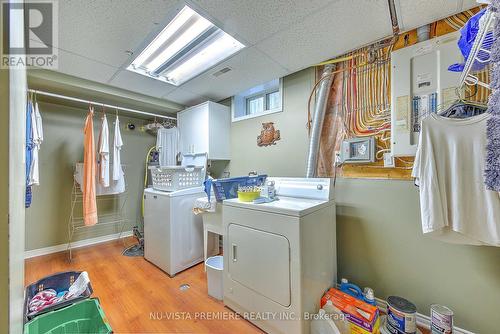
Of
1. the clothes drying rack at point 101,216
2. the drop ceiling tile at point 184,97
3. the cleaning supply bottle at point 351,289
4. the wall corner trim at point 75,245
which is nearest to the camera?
the cleaning supply bottle at point 351,289

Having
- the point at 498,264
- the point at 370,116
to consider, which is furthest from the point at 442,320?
the point at 370,116

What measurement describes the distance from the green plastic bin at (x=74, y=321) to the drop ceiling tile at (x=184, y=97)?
7.99 ft

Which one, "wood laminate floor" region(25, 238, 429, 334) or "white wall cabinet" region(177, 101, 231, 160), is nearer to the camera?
"wood laminate floor" region(25, 238, 429, 334)

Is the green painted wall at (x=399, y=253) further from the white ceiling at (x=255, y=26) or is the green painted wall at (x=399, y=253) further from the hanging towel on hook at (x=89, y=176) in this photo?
the hanging towel on hook at (x=89, y=176)

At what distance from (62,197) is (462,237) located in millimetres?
4482

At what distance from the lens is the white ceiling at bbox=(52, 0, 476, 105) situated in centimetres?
130

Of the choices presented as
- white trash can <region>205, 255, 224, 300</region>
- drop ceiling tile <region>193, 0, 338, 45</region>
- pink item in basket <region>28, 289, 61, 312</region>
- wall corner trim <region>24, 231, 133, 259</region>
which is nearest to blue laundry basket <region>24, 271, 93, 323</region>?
pink item in basket <region>28, 289, 61, 312</region>

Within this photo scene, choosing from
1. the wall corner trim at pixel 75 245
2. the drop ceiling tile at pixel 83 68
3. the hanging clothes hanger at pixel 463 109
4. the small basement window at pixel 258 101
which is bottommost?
the wall corner trim at pixel 75 245

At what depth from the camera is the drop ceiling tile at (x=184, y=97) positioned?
2773 millimetres

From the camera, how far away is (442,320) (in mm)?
1294

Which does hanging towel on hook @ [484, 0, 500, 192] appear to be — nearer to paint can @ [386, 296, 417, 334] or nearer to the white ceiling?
the white ceiling

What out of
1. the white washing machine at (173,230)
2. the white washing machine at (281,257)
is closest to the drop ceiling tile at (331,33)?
the white washing machine at (281,257)

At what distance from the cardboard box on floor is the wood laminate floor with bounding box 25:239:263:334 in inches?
25.8

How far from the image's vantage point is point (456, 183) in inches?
46.8
